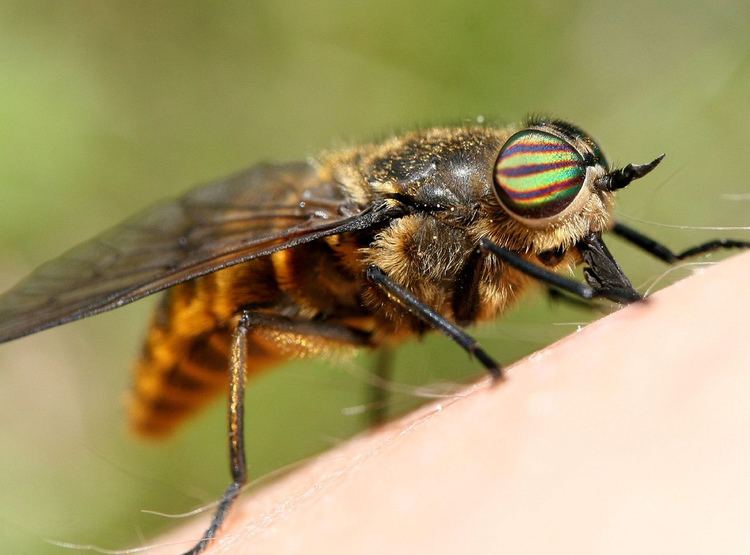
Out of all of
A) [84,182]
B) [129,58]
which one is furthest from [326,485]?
[129,58]

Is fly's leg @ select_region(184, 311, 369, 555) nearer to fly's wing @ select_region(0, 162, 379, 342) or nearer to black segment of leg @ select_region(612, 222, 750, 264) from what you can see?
fly's wing @ select_region(0, 162, 379, 342)

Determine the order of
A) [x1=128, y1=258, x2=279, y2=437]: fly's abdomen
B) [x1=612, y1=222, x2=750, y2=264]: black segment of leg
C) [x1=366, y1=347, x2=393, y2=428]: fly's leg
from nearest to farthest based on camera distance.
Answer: [x1=612, y1=222, x2=750, y2=264]: black segment of leg
[x1=128, y1=258, x2=279, y2=437]: fly's abdomen
[x1=366, y1=347, x2=393, y2=428]: fly's leg

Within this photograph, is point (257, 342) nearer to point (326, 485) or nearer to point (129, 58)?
point (326, 485)

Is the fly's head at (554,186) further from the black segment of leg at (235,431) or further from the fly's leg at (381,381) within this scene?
the fly's leg at (381,381)

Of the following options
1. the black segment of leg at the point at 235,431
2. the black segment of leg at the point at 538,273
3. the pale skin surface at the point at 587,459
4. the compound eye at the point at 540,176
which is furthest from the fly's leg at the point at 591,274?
the black segment of leg at the point at 235,431

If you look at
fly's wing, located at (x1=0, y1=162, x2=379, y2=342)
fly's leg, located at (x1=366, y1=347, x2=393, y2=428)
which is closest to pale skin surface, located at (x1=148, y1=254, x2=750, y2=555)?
fly's wing, located at (x1=0, y1=162, x2=379, y2=342)

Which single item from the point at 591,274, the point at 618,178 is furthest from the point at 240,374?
the point at 618,178
